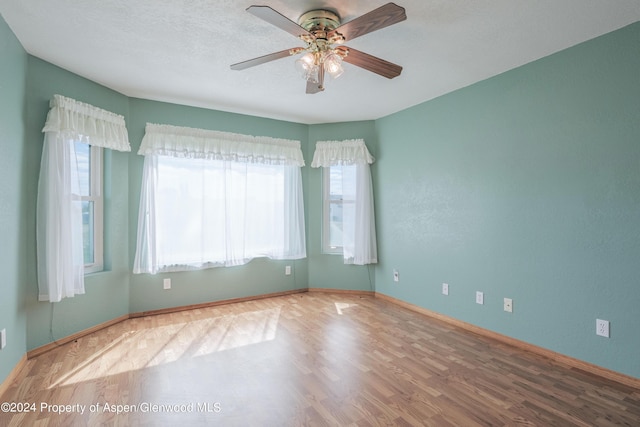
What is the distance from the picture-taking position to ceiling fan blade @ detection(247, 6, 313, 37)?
1.66 metres

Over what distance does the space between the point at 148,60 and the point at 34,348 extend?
2.57 m

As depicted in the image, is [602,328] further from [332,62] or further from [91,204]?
[91,204]

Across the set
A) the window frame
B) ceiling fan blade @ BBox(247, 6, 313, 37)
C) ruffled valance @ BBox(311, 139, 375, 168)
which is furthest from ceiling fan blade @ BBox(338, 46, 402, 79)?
the window frame

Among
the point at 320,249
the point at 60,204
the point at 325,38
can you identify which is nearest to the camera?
the point at 325,38

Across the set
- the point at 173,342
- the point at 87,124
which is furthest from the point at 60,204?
the point at 173,342

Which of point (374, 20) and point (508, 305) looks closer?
point (374, 20)

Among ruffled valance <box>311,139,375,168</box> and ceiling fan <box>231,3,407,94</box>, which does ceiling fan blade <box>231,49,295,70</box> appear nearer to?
ceiling fan <box>231,3,407,94</box>

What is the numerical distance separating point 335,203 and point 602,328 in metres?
3.17

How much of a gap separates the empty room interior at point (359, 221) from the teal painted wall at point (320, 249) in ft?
1.11

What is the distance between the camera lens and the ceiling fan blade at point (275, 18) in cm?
166

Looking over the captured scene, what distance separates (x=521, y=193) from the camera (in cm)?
288

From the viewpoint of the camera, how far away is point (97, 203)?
337 cm

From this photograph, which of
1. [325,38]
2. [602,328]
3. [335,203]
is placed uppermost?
[325,38]

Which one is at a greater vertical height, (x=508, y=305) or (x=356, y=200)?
(x=356, y=200)
